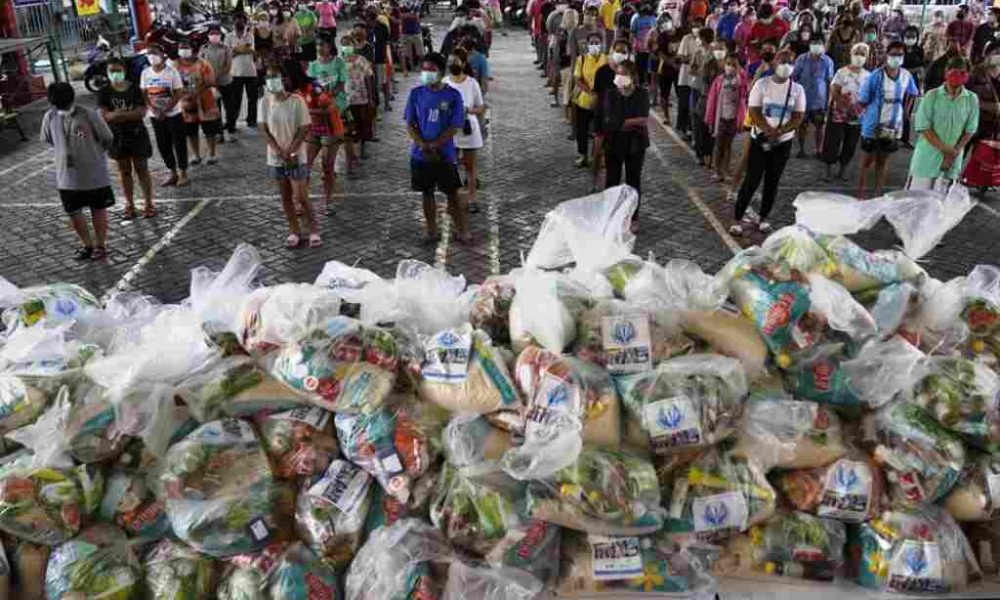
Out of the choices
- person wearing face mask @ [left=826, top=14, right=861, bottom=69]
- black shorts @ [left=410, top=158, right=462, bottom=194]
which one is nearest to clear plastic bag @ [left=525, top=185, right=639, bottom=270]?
black shorts @ [left=410, top=158, right=462, bottom=194]

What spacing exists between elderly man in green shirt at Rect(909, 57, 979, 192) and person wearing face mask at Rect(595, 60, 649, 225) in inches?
94.2

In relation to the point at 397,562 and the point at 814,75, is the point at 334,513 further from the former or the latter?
the point at 814,75

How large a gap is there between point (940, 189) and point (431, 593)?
6360 millimetres

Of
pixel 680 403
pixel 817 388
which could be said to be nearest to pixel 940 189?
pixel 817 388

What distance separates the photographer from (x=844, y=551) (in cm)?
279

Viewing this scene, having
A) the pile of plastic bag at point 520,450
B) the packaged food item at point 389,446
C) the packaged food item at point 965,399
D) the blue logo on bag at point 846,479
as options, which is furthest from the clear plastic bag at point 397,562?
the packaged food item at point 965,399

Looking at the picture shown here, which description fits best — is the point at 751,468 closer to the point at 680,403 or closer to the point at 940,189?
the point at 680,403

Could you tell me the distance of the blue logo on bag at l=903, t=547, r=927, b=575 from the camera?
2584 mm

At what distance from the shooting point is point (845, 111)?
27.5ft

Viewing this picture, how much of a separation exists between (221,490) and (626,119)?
5.37 m

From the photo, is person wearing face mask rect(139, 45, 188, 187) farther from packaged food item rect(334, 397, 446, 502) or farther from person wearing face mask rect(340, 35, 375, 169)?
packaged food item rect(334, 397, 446, 502)

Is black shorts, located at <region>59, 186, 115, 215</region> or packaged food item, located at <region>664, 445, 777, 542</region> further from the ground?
black shorts, located at <region>59, 186, 115, 215</region>

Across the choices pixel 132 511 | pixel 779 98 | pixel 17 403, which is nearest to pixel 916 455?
pixel 132 511

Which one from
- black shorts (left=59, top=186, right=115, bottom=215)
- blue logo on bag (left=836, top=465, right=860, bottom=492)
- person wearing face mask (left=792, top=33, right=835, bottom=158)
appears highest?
person wearing face mask (left=792, top=33, right=835, bottom=158)
